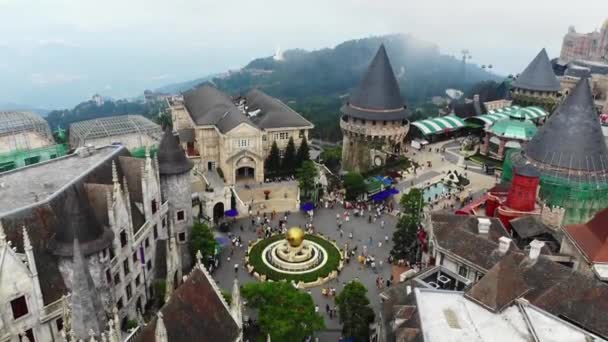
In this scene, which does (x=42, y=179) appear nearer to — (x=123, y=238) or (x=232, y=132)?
(x=123, y=238)

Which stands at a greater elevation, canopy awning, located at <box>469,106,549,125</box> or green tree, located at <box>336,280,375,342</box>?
canopy awning, located at <box>469,106,549,125</box>

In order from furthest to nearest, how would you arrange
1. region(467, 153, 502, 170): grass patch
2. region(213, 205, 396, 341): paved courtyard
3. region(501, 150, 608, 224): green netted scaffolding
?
region(467, 153, 502, 170): grass patch, region(501, 150, 608, 224): green netted scaffolding, region(213, 205, 396, 341): paved courtyard

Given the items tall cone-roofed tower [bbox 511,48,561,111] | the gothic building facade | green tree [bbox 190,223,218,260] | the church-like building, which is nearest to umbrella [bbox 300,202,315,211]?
the church-like building

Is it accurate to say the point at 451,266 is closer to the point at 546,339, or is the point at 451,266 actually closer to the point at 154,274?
the point at 546,339

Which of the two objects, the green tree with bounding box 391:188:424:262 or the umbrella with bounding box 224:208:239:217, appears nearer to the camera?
the green tree with bounding box 391:188:424:262

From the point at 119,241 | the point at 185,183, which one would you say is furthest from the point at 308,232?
the point at 119,241

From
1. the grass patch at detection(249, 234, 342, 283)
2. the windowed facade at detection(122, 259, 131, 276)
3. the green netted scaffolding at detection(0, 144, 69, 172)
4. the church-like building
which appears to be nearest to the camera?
the windowed facade at detection(122, 259, 131, 276)

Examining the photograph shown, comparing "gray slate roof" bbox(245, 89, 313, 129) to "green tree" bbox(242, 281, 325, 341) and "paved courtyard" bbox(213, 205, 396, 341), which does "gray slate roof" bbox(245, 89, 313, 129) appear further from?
"green tree" bbox(242, 281, 325, 341)

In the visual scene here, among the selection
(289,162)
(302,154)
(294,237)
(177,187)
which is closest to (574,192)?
(294,237)
